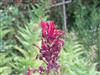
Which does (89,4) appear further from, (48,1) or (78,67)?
(78,67)

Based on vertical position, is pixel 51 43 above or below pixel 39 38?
above

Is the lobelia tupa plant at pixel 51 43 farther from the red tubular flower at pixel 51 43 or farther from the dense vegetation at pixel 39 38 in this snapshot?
the dense vegetation at pixel 39 38

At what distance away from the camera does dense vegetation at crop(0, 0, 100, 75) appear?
3.45m

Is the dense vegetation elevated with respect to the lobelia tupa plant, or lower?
lower

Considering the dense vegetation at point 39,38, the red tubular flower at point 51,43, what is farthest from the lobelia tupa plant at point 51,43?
the dense vegetation at point 39,38

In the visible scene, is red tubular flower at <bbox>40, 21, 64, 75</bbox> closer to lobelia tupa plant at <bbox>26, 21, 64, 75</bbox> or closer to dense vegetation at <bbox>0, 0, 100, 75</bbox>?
lobelia tupa plant at <bbox>26, 21, 64, 75</bbox>

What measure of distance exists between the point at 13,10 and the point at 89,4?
66.3 inches

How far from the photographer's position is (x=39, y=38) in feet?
12.6

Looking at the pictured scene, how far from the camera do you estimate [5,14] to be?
4.34 m

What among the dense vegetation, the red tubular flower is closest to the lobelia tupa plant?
the red tubular flower

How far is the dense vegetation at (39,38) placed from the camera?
345 centimetres

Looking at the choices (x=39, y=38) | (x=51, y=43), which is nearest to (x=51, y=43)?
(x=51, y=43)

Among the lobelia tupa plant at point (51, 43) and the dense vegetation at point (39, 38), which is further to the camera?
the dense vegetation at point (39, 38)

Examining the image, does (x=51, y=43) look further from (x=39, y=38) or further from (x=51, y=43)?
(x=39, y=38)
